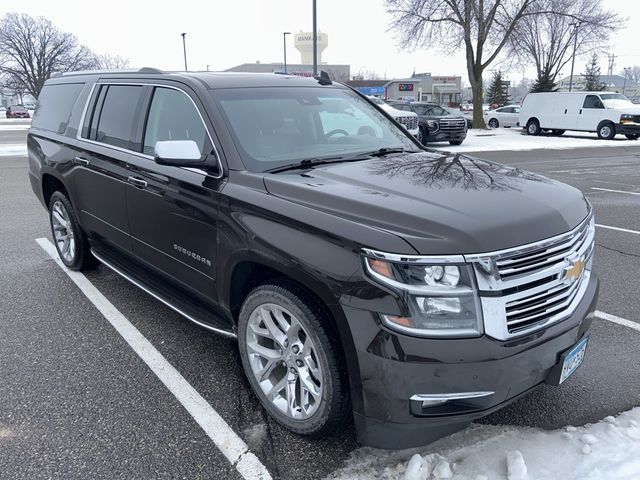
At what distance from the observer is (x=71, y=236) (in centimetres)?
526

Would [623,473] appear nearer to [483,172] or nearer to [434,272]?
[434,272]

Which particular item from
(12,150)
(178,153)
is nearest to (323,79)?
(178,153)

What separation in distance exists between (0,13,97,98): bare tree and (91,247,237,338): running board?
64.6 m

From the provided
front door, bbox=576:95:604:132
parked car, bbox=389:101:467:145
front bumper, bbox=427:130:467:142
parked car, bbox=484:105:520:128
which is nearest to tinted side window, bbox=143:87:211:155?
parked car, bbox=389:101:467:145

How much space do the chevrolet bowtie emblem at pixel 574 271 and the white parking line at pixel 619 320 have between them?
181cm

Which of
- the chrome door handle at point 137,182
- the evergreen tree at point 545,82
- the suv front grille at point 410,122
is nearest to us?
the chrome door handle at point 137,182

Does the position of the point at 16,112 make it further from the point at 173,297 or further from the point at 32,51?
the point at 173,297

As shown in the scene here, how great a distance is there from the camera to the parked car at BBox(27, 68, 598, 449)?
7.22ft

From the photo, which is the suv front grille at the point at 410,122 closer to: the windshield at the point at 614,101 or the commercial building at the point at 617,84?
the windshield at the point at 614,101

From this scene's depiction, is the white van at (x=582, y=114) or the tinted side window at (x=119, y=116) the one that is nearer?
the tinted side window at (x=119, y=116)

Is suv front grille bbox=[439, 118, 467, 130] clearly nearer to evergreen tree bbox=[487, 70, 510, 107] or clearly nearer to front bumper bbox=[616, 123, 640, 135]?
front bumper bbox=[616, 123, 640, 135]

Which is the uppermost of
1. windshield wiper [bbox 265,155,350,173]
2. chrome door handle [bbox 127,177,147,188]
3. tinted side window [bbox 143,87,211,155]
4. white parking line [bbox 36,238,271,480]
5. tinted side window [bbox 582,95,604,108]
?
tinted side window [bbox 582,95,604,108]

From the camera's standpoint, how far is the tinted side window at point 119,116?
3.99 m

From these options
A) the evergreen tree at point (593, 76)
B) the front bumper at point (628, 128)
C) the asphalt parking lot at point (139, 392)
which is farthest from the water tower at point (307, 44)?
the asphalt parking lot at point (139, 392)
